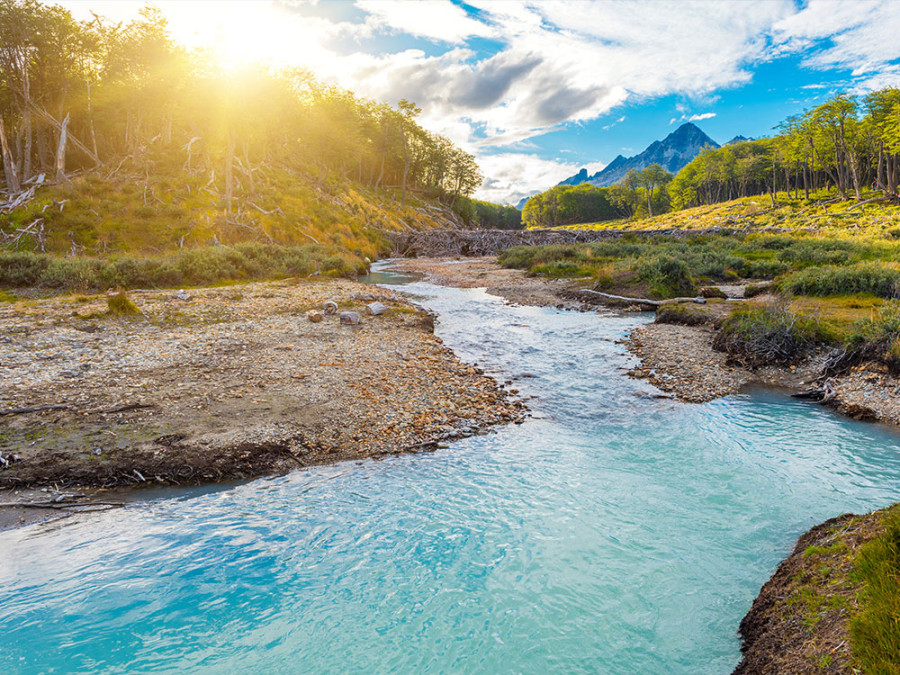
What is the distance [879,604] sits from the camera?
3.80 metres

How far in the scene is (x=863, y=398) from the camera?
11.7 meters

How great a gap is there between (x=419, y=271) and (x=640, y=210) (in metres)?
122

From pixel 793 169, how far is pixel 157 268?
123 metres

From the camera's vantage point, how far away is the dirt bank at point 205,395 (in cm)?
841

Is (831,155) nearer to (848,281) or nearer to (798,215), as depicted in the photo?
(798,215)

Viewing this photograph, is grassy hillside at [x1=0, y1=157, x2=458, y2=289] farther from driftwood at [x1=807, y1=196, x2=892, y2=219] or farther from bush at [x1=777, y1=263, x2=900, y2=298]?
driftwood at [x1=807, y1=196, x2=892, y2=219]

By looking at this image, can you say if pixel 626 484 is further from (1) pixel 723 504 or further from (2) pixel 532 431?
(2) pixel 532 431

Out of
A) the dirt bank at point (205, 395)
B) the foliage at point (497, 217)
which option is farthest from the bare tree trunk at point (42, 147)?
the foliage at point (497, 217)

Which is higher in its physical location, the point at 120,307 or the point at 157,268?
the point at 157,268

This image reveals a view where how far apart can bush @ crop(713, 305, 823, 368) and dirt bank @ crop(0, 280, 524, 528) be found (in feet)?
30.6

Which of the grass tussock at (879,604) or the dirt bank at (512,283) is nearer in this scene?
the grass tussock at (879,604)

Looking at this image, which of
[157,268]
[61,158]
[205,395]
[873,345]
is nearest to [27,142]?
[61,158]

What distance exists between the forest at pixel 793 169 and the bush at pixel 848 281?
66.1m

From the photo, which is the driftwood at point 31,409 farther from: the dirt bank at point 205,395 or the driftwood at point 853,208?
the driftwood at point 853,208
